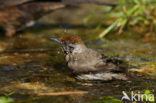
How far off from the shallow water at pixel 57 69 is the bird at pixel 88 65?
0.09 meters

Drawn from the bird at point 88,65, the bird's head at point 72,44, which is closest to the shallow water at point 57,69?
the bird at point 88,65

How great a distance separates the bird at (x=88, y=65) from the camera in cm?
413

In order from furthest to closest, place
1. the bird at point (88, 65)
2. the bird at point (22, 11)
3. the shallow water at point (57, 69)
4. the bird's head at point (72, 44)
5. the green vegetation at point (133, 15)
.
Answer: the bird at point (22, 11), the green vegetation at point (133, 15), the bird's head at point (72, 44), the bird at point (88, 65), the shallow water at point (57, 69)

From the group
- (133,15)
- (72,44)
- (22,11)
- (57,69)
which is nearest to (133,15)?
(133,15)

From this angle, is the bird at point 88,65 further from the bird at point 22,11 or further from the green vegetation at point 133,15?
the bird at point 22,11

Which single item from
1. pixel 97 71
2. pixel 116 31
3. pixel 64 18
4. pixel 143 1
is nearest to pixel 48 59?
pixel 97 71

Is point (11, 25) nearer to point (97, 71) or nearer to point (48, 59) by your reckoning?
point (48, 59)

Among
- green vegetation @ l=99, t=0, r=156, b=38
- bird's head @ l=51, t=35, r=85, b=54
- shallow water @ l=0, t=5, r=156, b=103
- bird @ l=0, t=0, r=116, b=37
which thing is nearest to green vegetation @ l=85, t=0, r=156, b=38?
green vegetation @ l=99, t=0, r=156, b=38

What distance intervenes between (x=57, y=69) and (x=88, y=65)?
83 cm

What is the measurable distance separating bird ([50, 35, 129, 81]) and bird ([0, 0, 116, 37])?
308 centimetres

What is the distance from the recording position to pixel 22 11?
24.5 feet

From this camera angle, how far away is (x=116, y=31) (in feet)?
23.6

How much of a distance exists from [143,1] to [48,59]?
2.85 meters

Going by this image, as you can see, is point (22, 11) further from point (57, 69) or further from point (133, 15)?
point (57, 69)
